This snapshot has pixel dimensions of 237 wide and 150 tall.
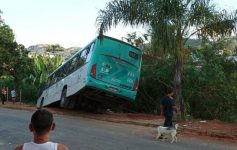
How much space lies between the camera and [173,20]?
17781 millimetres

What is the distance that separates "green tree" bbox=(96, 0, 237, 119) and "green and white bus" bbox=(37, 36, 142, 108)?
1339 mm

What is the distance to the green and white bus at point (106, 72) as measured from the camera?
2005 centimetres

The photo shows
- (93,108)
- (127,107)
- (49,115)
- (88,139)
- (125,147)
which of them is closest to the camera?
(49,115)

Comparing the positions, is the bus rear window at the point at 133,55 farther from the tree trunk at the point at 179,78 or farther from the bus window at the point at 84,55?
the tree trunk at the point at 179,78

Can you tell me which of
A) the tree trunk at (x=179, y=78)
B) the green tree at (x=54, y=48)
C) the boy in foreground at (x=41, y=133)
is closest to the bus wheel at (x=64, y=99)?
the tree trunk at (x=179, y=78)

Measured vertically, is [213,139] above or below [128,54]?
below

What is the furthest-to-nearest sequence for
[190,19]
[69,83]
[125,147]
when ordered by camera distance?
[69,83]
[190,19]
[125,147]

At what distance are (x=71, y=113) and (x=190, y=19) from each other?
921 cm

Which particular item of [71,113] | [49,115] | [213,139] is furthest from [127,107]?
[49,115]

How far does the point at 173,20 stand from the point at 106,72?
414 centimetres

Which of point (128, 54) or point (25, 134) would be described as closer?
point (25, 134)

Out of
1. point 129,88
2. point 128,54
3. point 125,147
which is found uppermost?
point 128,54

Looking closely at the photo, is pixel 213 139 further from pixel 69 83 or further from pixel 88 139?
pixel 69 83

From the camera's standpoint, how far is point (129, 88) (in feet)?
69.4
